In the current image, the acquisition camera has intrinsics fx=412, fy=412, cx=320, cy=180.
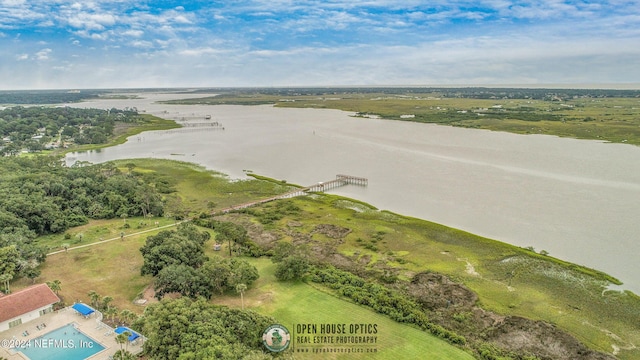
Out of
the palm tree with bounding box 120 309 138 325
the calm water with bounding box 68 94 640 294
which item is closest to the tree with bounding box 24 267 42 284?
the palm tree with bounding box 120 309 138 325

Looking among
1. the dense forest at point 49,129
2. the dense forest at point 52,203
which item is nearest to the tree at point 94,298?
the dense forest at point 52,203

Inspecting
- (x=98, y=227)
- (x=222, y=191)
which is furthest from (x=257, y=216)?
(x=98, y=227)

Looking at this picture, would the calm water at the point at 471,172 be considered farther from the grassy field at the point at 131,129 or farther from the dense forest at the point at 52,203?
the dense forest at the point at 52,203

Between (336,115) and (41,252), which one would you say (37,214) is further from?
(336,115)

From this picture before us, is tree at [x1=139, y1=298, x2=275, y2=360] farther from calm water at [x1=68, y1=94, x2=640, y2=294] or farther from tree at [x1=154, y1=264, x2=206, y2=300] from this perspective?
calm water at [x1=68, y1=94, x2=640, y2=294]

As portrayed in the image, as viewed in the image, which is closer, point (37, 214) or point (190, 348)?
point (190, 348)

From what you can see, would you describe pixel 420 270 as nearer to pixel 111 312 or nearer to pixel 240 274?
pixel 240 274

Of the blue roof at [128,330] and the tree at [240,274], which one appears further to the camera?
the tree at [240,274]
